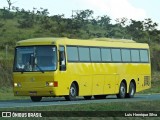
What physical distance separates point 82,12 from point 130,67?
6654 centimetres

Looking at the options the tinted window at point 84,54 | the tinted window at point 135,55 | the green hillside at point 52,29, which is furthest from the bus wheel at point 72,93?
the green hillside at point 52,29

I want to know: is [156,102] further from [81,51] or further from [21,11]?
[21,11]

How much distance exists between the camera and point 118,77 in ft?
119

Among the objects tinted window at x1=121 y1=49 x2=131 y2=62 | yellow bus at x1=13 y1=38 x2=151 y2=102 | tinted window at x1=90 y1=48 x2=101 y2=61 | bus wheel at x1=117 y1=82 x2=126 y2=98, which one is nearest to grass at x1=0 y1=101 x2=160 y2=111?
yellow bus at x1=13 y1=38 x2=151 y2=102

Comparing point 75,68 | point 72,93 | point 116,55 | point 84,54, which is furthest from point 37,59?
point 116,55

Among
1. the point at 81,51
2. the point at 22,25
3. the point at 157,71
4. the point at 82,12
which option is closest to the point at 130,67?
the point at 81,51

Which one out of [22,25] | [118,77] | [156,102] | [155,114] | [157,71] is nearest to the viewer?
[155,114]

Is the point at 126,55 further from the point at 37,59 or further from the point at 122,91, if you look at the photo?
the point at 37,59

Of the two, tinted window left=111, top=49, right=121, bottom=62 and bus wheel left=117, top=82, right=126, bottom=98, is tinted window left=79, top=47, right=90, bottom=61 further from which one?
bus wheel left=117, top=82, right=126, bottom=98

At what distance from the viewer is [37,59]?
99.2 feet

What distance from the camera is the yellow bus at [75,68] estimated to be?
30.1 metres

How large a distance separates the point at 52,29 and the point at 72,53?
150ft

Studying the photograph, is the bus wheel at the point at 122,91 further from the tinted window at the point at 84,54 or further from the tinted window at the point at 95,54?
the tinted window at the point at 84,54

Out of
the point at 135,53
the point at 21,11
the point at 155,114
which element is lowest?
the point at 155,114
